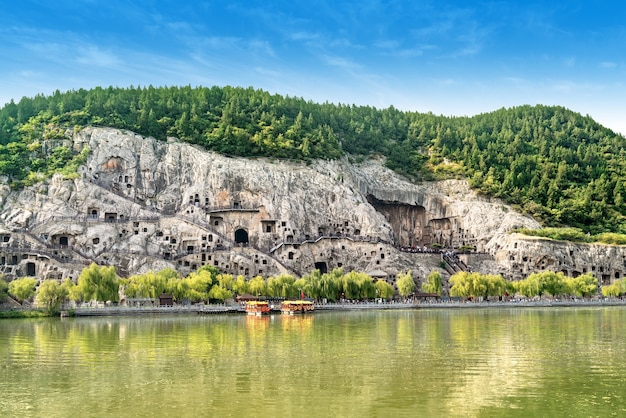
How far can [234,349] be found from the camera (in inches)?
1500

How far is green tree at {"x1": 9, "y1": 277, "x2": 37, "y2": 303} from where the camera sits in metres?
70.1

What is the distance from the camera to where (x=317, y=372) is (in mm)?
29531

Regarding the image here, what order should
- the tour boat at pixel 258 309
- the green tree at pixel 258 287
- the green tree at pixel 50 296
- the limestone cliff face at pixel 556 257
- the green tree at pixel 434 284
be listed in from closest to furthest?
the green tree at pixel 50 296
the tour boat at pixel 258 309
the green tree at pixel 258 287
the green tree at pixel 434 284
the limestone cliff face at pixel 556 257

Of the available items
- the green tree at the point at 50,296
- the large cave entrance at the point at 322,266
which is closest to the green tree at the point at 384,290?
the large cave entrance at the point at 322,266

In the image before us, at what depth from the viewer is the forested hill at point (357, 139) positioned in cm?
10752

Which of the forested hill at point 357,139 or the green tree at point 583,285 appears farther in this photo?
the forested hill at point 357,139

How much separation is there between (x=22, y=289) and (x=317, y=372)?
162 feet

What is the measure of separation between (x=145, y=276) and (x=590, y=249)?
6253cm

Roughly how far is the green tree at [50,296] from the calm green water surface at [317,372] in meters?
15.7

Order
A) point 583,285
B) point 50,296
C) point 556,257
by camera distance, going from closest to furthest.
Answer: point 50,296 < point 583,285 < point 556,257

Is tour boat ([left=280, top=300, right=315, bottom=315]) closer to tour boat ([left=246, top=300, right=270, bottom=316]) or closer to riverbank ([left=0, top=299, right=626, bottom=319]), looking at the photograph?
riverbank ([left=0, top=299, right=626, bottom=319])

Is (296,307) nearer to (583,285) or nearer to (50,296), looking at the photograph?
(50,296)

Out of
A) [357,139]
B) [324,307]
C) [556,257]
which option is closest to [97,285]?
[324,307]

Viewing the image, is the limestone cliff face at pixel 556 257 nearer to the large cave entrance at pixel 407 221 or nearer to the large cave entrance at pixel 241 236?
the large cave entrance at pixel 407 221
